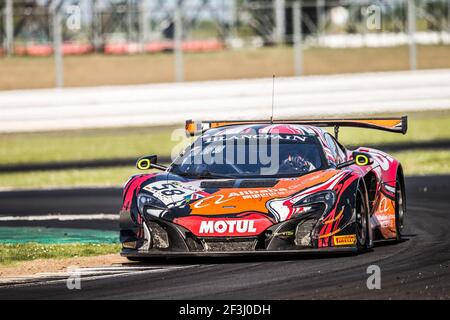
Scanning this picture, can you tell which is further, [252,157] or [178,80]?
[178,80]

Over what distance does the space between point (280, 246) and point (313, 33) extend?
99.3 feet

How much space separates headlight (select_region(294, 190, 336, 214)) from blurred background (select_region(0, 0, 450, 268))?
235 cm

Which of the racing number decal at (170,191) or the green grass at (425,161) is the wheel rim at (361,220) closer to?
the racing number decal at (170,191)

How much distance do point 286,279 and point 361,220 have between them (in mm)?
1658

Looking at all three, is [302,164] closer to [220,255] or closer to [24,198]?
[220,255]

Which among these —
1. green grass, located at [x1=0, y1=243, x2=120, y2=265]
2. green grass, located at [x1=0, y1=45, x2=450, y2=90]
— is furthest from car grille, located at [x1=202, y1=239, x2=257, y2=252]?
green grass, located at [x1=0, y1=45, x2=450, y2=90]

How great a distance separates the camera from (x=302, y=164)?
1006 centimetres

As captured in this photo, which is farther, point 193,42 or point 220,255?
point 193,42

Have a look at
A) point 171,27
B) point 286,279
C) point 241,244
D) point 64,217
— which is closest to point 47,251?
point 241,244

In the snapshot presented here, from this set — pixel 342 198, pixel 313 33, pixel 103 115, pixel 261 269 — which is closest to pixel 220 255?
pixel 261 269

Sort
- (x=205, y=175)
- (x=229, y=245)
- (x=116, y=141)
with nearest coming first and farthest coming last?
(x=229, y=245)
(x=205, y=175)
(x=116, y=141)

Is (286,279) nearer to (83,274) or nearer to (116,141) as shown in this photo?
(83,274)

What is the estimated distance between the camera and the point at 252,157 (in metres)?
10.2

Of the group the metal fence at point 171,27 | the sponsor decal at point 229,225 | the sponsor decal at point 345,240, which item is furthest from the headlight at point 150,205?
the metal fence at point 171,27
